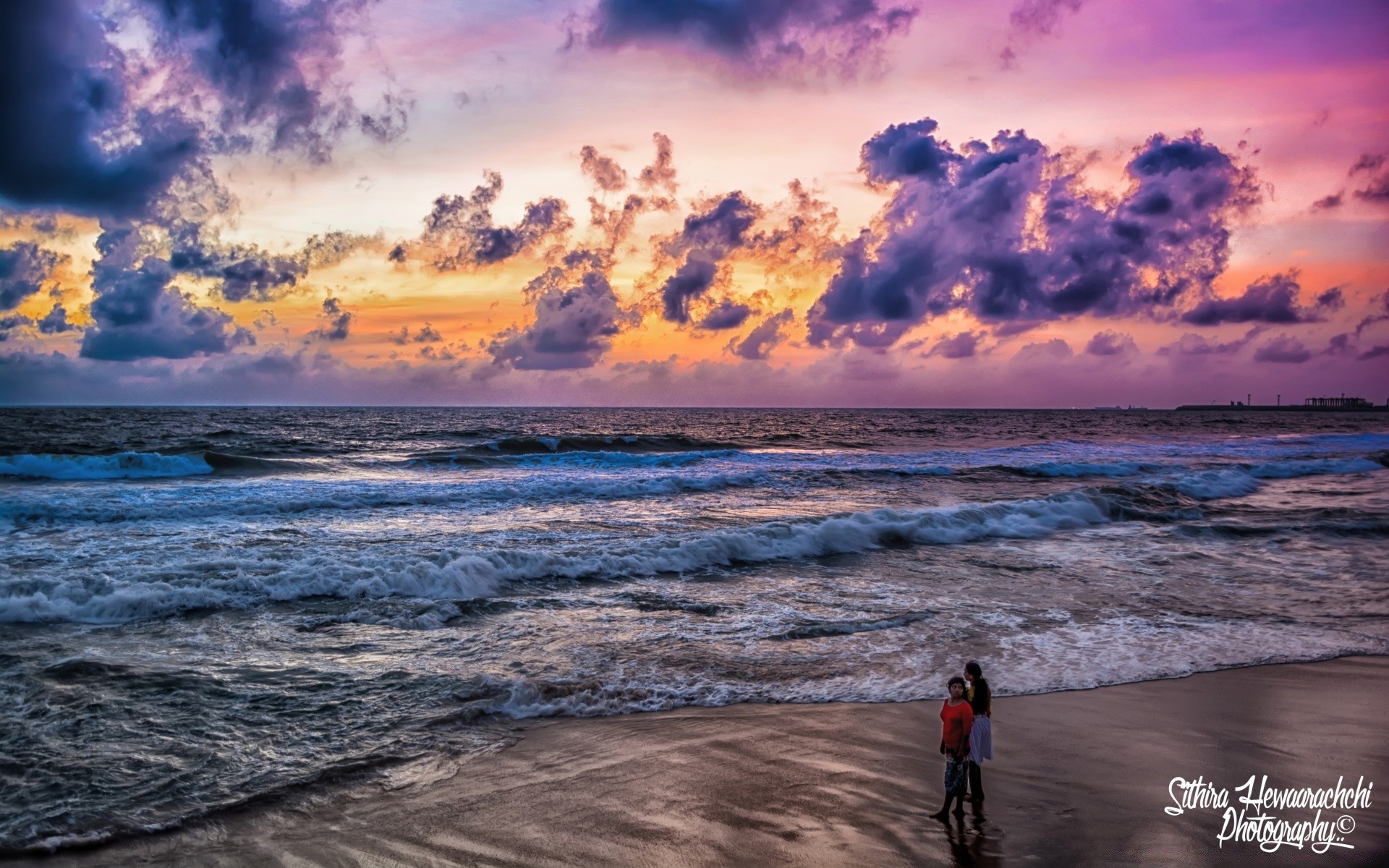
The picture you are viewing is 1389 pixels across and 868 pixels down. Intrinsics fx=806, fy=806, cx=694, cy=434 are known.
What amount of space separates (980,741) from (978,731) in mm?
86

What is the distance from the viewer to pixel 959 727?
6.03 meters

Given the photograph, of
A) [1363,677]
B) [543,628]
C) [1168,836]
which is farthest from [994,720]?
[543,628]

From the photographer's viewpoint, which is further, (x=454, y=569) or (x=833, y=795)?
(x=454, y=569)

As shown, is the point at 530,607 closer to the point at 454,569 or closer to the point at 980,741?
the point at 454,569

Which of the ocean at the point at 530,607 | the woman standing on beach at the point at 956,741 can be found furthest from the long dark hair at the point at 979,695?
the ocean at the point at 530,607

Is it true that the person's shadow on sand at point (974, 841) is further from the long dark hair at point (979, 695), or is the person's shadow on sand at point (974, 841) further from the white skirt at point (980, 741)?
the long dark hair at point (979, 695)

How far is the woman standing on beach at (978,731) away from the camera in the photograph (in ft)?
20.3

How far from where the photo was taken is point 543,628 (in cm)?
1157

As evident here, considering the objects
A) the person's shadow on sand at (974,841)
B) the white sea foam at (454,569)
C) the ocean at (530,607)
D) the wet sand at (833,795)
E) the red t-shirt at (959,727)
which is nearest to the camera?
the person's shadow on sand at (974,841)

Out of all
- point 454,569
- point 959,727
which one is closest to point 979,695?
point 959,727

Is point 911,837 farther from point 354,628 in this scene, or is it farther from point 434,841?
point 354,628

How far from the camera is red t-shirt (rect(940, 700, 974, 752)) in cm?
602

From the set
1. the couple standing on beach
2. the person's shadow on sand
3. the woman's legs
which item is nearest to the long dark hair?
the couple standing on beach

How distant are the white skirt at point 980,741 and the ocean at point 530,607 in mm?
2682
